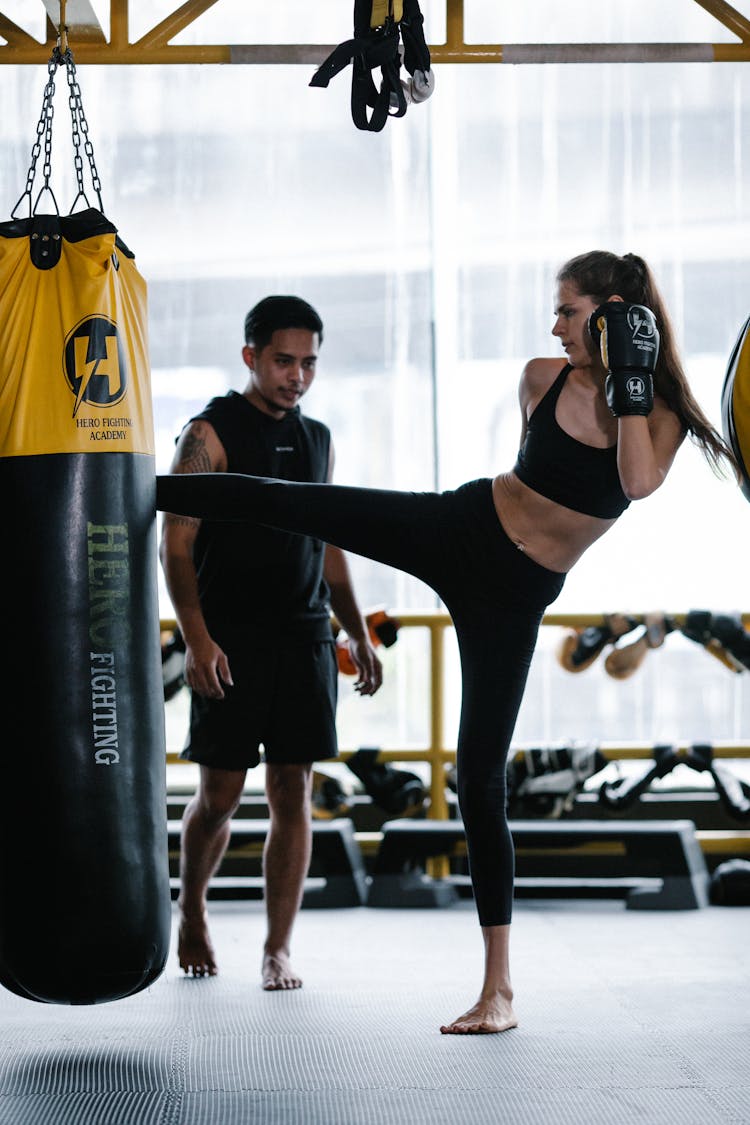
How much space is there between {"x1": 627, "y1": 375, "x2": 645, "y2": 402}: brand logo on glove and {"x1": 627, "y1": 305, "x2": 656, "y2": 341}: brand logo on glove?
0.29 feet

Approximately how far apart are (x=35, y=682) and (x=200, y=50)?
235 centimetres

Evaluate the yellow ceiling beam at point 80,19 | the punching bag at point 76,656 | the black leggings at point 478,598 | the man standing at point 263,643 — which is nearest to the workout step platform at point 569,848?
the man standing at point 263,643

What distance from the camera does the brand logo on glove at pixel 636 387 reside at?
286cm

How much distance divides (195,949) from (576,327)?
197 cm

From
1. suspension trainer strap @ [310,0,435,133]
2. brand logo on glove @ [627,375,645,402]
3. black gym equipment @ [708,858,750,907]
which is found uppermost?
suspension trainer strap @ [310,0,435,133]

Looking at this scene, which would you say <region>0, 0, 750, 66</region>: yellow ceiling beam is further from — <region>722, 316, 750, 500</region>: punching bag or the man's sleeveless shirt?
<region>722, 316, 750, 500</region>: punching bag

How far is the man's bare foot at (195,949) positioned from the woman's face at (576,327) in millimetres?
1833

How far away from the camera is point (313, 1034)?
2.98 m

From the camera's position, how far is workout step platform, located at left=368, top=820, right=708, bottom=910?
482 centimetres

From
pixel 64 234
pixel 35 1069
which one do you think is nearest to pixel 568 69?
pixel 64 234

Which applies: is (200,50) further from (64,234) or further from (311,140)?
(311,140)

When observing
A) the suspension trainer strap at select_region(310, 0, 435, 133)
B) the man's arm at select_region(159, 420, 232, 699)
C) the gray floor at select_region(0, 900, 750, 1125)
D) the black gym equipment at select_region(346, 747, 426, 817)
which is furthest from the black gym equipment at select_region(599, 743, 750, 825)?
the suspension trainer strap at select_region(310, 0, 435, 133)

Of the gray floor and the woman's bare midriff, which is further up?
the woman's bare midriff

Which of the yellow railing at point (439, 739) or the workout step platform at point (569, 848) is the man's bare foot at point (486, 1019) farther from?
the yellow railing at point (439, 739)
